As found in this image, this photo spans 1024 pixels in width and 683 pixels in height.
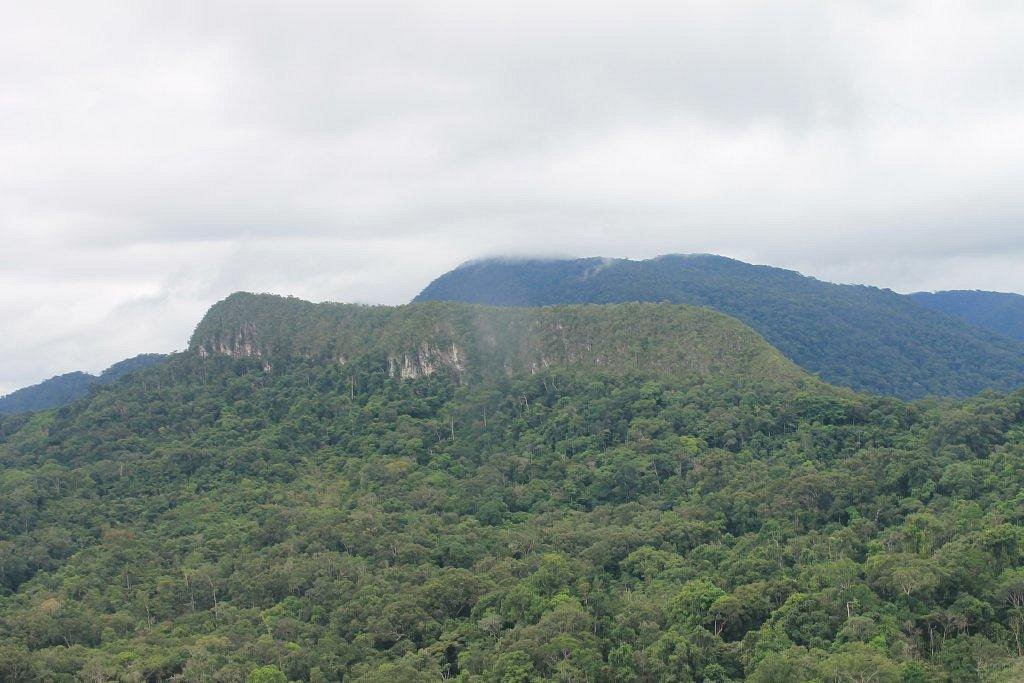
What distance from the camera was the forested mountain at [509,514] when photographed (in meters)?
35.8

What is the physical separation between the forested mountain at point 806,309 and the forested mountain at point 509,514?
5265 cm

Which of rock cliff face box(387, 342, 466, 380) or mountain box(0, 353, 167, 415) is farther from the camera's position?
mountain box(0, 353, 167, 415)

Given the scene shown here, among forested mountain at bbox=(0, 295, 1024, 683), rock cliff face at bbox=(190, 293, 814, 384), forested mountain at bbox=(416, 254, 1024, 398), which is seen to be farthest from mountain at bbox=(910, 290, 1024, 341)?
forested mountain at bbox=(0, 295, 1024, 683)

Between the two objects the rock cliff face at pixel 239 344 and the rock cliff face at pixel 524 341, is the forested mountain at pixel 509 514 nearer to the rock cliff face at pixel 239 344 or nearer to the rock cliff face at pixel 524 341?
the rock cliff face at pixel 524 341

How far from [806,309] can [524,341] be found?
72938mm

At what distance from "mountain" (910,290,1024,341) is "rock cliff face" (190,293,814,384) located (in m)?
122

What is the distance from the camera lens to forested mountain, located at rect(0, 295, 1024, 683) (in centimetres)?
3581

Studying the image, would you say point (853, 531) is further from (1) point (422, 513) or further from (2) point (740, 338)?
(2) point (740, 338)

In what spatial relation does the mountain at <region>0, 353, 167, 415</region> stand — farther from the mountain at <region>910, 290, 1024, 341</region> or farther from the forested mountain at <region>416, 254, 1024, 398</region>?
the mountain at <region>910, 290, 1024, 341</region>

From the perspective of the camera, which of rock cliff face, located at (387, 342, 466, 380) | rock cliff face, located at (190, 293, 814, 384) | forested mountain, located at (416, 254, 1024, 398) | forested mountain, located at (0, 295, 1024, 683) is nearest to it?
forested mountain, located at (0, 295, 1024, 683)

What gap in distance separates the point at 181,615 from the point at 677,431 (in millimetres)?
30856

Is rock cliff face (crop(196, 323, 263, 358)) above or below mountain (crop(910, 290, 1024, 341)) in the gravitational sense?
above

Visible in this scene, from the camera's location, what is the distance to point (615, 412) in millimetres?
65688

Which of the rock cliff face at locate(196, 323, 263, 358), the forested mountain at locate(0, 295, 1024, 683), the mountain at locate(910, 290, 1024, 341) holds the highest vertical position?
the rock cliff face at locate(196, 323, 263, 358)
